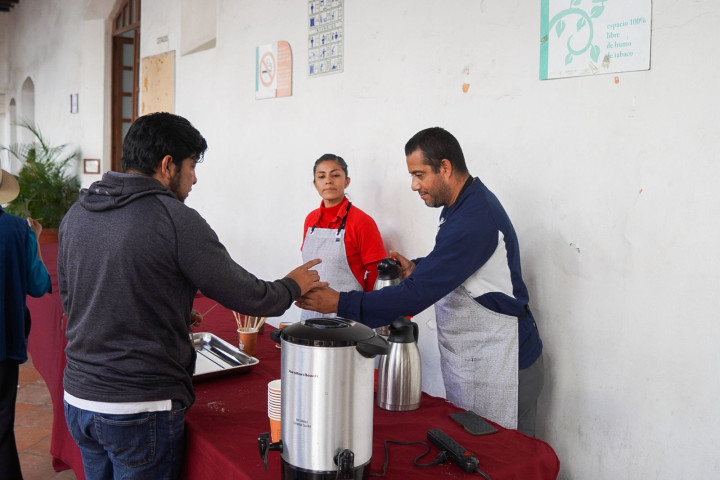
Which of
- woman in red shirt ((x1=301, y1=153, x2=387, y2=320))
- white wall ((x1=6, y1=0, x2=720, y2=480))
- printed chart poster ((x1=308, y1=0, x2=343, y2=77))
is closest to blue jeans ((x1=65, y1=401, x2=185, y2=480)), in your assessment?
white wall ((x1=6, y1=0, x2=720, y2=480))

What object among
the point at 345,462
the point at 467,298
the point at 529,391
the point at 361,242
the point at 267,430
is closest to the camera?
the point at 345,462

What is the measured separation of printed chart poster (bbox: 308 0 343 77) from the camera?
11.4 ft

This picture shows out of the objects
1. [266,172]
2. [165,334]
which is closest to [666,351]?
[165,334]

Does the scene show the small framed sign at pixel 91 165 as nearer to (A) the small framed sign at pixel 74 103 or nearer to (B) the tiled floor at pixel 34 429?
(A) the small framed sign at pixel 74 103

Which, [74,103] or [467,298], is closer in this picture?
[467,298]

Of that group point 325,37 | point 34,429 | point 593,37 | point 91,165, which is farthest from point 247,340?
point 91,165

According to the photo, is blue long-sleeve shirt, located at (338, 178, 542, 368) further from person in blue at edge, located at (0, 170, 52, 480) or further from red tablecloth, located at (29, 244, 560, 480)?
person in blue at edge, located at (0, 170, 52, 480)

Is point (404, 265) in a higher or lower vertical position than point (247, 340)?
higher

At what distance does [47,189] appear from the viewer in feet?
24.4

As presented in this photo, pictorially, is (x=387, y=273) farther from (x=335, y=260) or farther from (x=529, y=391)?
(x=335, y=260)

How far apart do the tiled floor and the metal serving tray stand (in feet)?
4.22

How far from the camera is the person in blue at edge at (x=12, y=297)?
2518 mm

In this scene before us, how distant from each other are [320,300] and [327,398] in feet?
2.23

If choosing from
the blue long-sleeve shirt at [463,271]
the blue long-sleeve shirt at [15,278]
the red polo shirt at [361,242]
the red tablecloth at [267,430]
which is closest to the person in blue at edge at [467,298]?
the blue long-sleeve shirt at [463,271]
